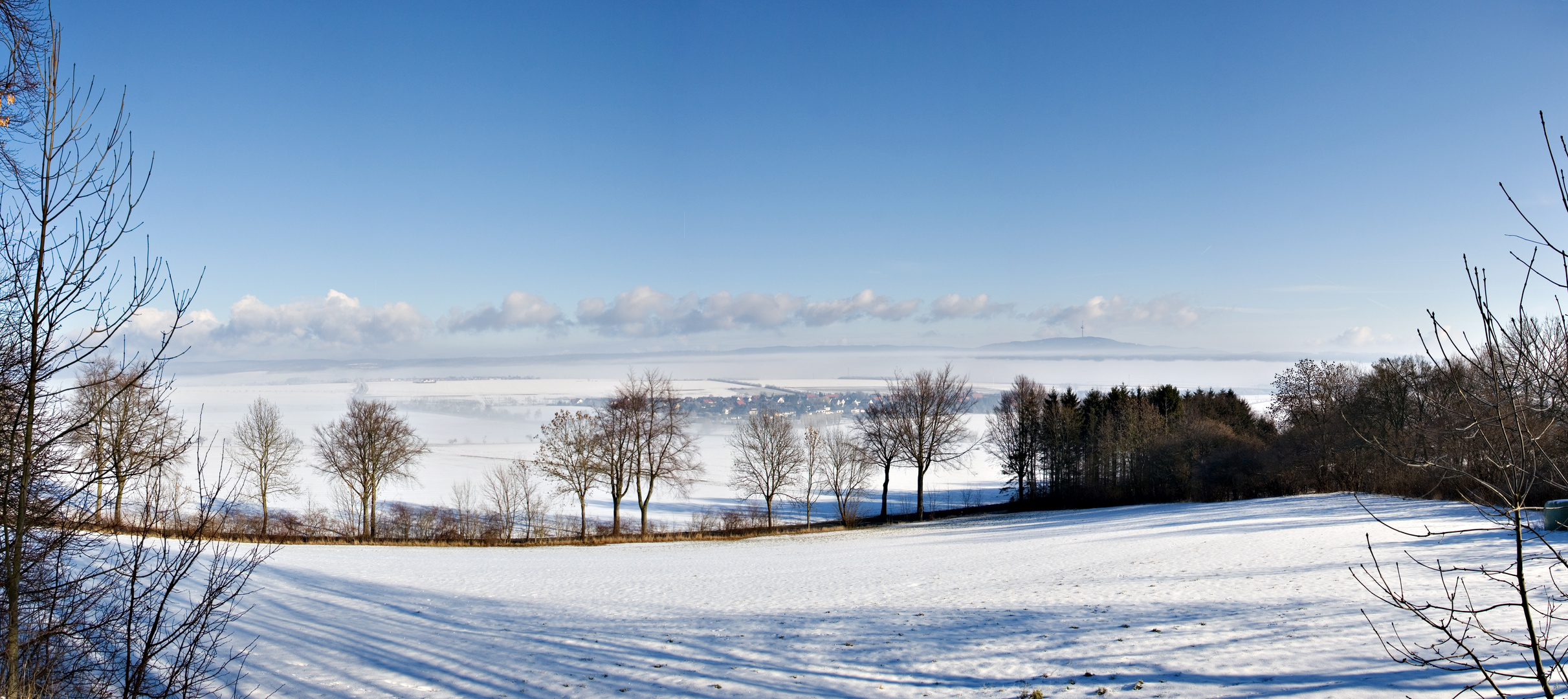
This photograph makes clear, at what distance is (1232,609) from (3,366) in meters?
15.2

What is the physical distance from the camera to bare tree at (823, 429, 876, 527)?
43725 millimetres

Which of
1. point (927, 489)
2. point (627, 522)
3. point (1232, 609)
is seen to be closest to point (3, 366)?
point (1232, 609)

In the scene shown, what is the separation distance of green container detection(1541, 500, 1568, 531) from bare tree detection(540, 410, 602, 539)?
33.7 m

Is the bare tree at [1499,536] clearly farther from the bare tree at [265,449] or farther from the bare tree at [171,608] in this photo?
the bare tree at [265,449]

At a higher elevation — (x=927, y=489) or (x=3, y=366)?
(x=3, y=366)

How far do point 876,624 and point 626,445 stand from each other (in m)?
27.4

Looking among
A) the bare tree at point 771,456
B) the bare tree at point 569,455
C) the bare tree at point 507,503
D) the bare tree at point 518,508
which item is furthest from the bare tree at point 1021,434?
the bare tree at point 507,503

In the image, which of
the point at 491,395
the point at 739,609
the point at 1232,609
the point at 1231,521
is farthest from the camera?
the point at 491,395

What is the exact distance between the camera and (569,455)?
37.6 m

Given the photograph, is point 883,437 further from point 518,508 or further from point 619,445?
point 518,508

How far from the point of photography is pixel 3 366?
20.3 feet

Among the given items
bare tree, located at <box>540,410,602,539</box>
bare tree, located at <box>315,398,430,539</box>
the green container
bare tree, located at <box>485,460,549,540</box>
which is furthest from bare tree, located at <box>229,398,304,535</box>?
the green container

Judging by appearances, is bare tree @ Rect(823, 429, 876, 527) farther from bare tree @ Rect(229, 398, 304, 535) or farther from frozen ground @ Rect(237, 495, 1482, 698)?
bare tree @ Rect(229, 398, 304, 535)

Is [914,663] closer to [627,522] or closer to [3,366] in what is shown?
[3,366]
